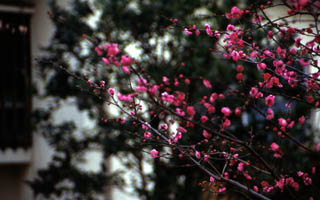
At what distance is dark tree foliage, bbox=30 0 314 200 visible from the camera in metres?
3.45

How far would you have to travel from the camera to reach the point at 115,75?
379cm

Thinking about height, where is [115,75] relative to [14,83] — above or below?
above

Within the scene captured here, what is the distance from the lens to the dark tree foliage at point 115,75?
11.3ft

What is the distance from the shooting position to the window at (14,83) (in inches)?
232

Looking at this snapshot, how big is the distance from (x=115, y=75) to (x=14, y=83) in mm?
2862

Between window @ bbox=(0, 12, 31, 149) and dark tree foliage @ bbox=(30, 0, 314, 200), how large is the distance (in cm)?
184

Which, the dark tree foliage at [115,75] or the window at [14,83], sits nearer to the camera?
the dark tree foliage at [115,75]

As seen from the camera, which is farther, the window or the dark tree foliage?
the window

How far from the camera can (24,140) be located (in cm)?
602

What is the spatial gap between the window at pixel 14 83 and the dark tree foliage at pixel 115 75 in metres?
1.84

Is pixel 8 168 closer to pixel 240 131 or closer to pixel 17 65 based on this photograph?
pixel 17 65

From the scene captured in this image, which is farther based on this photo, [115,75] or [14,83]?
[14,83]

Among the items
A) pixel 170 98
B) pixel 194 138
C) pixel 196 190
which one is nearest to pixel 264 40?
pixel 196 190

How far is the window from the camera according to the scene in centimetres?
590
